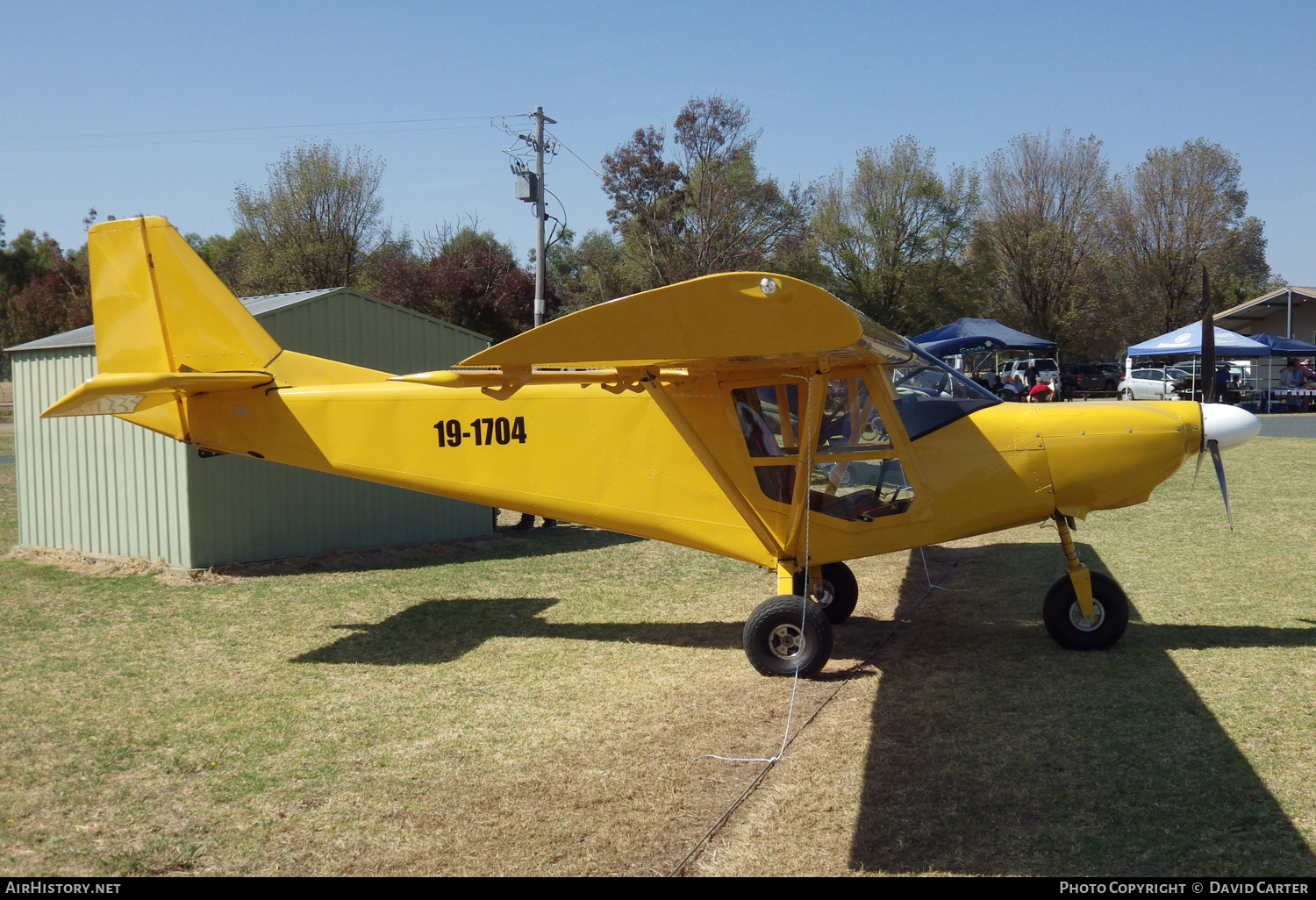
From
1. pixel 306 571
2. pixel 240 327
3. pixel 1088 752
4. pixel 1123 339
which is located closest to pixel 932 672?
pixel 1088 752

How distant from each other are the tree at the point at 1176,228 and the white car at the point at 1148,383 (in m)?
12.5

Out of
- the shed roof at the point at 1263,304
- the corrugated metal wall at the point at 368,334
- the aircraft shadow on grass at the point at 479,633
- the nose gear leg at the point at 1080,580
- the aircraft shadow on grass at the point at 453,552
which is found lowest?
the aircraft shadow on grass at the point at 479,633

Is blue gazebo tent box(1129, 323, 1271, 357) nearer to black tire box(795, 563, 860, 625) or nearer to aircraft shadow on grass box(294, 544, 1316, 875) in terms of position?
aircraft shadow on grass box(294, 544, 1316, 875)

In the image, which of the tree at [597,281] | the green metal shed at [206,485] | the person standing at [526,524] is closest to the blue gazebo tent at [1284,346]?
the tree at [597,281]

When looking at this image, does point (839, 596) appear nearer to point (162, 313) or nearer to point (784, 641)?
point (784, 641)

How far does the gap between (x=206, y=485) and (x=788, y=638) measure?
6.92m

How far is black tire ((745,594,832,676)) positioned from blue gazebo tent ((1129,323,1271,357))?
25560 mm

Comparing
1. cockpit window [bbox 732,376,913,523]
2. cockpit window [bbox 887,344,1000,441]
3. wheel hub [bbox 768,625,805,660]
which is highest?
cockpit window [bbox 887,344,1000,441]

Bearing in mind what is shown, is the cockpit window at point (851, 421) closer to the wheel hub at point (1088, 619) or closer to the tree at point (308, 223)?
the wheel hub at point (1088, 619)

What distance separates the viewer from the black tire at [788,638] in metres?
6.07

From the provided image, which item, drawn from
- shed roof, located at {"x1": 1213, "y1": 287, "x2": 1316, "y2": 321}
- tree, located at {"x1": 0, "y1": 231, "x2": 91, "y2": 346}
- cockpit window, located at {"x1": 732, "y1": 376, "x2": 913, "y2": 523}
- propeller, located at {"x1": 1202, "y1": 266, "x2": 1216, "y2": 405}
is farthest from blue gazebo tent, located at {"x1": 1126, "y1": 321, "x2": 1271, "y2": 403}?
tree, located at {"x1": 0, "y1": 231, "x2": 91, "y2": 346}

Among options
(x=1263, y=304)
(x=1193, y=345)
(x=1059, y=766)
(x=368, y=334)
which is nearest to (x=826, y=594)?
(x=1059, y=766)

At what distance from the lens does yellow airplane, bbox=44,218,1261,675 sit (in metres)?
6.21
